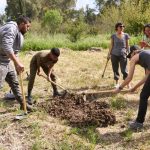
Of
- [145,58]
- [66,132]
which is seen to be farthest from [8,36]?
[145,58]

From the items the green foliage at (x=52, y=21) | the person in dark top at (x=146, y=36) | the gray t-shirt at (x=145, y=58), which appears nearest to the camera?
the gray t-shirt at (x=145, y=58)

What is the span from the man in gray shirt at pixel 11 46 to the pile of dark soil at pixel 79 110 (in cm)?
79

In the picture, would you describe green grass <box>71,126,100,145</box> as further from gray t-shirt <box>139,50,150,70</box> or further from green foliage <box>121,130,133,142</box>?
gray t-shirt <box>139,50,150,70</box>

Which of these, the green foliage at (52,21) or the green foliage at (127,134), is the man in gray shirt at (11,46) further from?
the green foliage at (52,21)

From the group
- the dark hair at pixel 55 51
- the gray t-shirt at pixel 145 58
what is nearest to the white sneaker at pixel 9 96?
the dark hair at pixel 55 51

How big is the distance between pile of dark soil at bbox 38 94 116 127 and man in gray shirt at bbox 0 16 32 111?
79 cm

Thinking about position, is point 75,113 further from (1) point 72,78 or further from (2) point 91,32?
(2) point 91,32

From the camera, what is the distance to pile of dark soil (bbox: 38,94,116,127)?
6.42 meters

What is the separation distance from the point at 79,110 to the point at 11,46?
189cm

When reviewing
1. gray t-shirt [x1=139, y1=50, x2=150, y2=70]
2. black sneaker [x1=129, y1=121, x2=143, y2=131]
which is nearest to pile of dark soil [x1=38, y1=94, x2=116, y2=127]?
black sneaker [x1=129, y1=121, x2=143, y2=131]

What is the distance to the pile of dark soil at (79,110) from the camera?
642cm

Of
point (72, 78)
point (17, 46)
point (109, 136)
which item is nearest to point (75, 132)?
point (109, 136)

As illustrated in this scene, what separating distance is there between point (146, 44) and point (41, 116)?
104 inches

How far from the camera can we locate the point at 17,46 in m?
6.59
